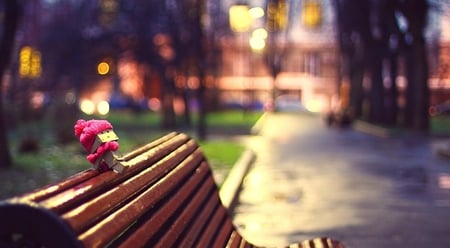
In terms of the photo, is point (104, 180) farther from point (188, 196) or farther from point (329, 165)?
point (329, 165)

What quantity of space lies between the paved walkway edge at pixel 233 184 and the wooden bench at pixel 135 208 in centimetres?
512

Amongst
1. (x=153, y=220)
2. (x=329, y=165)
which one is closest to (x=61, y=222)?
(x=153, y=220)

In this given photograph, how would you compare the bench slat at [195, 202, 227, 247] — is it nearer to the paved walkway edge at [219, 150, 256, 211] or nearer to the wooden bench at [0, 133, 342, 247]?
the wooden bench at [0, 133, 342, 247]

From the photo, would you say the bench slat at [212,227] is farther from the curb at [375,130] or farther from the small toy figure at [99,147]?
the curb at [375,130]

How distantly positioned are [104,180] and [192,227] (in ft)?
4.53

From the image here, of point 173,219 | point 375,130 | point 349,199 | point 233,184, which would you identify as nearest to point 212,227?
point 173,219

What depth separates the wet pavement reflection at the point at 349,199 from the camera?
9.40 metres

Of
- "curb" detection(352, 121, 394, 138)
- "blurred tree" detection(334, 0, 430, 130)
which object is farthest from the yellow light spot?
"curb" detection(352, 121, 394, 138)

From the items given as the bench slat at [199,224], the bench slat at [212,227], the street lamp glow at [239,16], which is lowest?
the bench slat at [212,227]

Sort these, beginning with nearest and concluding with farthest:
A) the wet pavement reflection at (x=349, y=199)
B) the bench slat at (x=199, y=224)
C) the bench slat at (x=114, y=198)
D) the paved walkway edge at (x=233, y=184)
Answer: the bench slat at (x=114, y=198), the bench slat at (x=199, y=224), the wet pavement reflection at (x=349, y=199), the paved walkway edge at (x=233, y=184)

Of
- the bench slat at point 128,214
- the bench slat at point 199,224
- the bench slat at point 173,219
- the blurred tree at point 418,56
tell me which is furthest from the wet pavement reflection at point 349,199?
the blurred tree at point 418,56

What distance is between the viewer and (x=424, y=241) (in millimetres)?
8898

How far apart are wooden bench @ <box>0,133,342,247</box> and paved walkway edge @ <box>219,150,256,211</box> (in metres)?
A: 5.12

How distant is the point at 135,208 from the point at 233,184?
9.51 m
